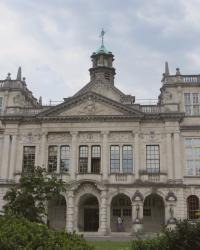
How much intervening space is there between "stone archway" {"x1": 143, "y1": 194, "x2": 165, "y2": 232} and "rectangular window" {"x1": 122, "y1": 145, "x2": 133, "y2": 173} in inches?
142

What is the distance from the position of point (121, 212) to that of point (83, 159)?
23.2 ft

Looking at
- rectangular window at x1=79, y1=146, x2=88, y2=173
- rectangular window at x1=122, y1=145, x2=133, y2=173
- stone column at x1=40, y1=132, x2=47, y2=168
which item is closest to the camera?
rectangular window at x1=122, y1=145, x2=133, y2=173

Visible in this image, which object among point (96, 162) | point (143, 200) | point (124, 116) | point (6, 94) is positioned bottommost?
point (143, 200)

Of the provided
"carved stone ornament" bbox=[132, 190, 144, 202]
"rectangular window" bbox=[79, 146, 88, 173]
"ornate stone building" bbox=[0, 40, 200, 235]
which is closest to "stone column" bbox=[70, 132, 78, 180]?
"ornate stone building" bbox=[0, 40, 200, 235]

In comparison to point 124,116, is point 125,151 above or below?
below

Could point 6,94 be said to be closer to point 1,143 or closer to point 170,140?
point 1,143

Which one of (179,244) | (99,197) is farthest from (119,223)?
(179,244)

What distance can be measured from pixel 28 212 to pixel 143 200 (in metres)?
16.2

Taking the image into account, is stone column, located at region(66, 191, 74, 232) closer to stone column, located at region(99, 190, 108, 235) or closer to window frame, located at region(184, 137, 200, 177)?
stone column, located at region(99, 190, 108, 235)

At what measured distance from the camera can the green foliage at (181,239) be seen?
14.9 metres

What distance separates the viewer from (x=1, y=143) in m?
47.7

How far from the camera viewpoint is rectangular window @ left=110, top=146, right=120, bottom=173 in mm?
45281

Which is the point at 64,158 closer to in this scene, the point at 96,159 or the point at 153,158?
the point at 96,159

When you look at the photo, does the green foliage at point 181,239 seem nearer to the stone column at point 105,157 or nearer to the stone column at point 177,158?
the stone column at point 177,158
